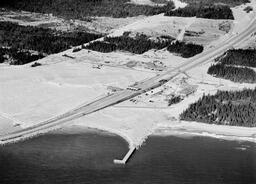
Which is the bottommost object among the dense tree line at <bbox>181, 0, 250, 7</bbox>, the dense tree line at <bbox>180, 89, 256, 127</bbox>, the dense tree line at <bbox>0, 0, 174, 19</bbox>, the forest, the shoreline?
the shoreline

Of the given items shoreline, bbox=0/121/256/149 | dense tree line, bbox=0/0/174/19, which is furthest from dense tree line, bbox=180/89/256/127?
dense tree line, bbox=0/0/174/19

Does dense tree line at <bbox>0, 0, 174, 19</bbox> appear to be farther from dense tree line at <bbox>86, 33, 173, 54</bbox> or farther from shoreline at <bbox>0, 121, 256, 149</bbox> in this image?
shoreline at <bbox>0, 121, 256, 149</bbox>

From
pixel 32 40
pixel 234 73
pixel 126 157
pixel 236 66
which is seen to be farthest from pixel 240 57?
pixel 126 157

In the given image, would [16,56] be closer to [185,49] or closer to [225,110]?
[185,49]

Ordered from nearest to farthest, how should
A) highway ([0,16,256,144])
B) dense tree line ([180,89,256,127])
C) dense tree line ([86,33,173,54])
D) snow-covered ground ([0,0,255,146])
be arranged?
1. highway ([0,16,256,144])
2. snow-covered ground ([0,0,255,146])
3. dense tree line ([180,89,256,127])
4. dense tree line ([86,33,173,54])

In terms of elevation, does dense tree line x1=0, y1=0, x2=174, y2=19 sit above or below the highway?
above

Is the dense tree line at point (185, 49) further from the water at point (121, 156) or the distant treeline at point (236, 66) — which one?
the water at point (121, 156)

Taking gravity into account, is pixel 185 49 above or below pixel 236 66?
above

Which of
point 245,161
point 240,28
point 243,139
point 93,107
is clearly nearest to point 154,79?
point 93,107
